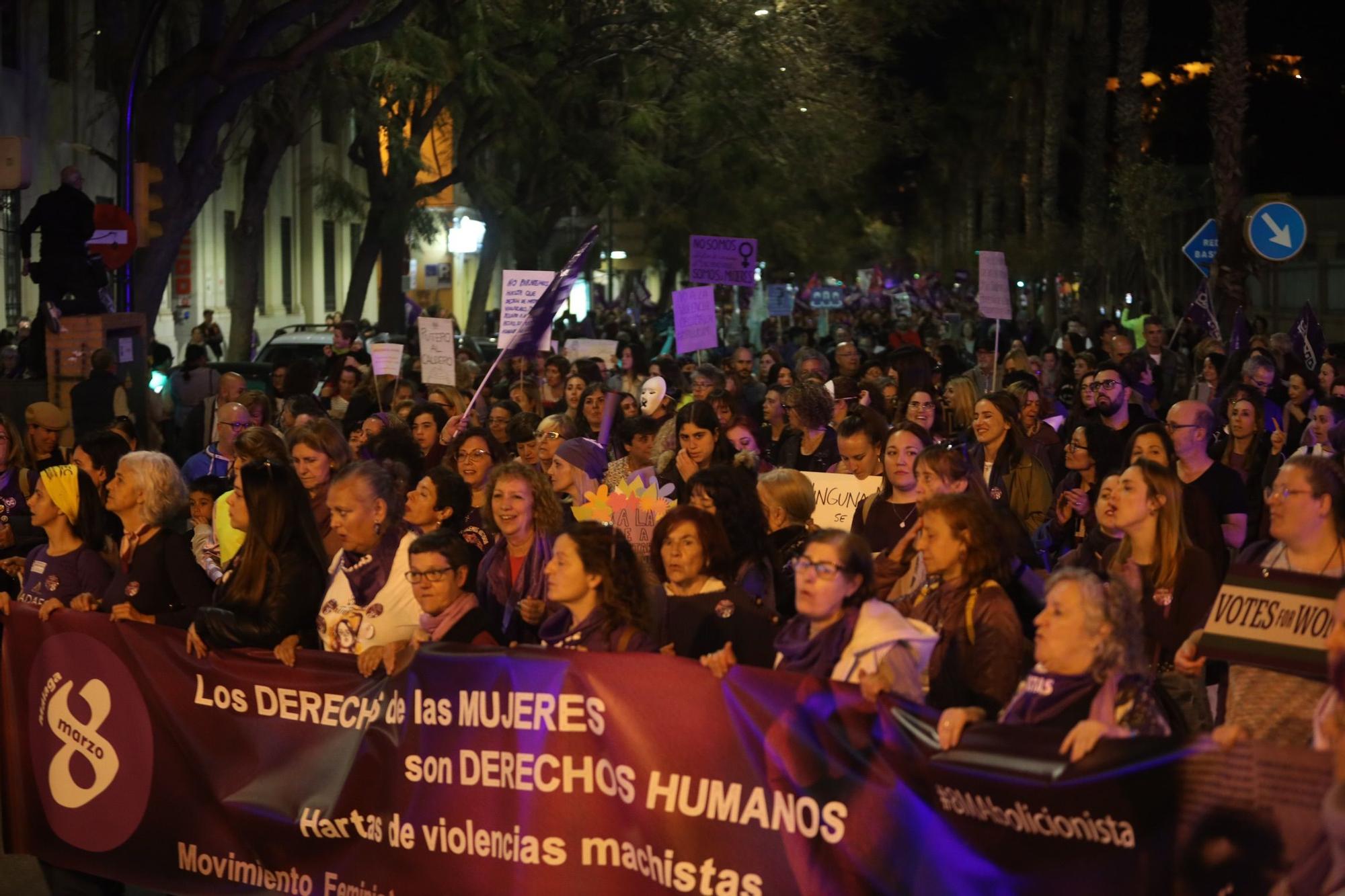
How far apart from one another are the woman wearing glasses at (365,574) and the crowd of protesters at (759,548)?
0.01 m

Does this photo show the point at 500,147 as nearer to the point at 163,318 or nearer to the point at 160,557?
the point at 163,318

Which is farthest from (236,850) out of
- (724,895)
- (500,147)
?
(500,147)

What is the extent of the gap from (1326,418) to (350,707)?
23.2 feet

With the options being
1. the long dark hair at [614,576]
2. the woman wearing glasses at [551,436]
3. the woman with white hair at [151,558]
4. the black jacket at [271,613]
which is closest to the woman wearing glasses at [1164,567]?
the long dark hair at [614,576]

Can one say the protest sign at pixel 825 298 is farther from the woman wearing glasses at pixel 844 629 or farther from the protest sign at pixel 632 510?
the woman wearing glasses at pixel 844 629

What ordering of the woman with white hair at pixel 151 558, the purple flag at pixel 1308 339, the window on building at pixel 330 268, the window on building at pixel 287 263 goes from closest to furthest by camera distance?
the woman with white hair at pixel 151 558 → the purple flag at pixel 1308 339 → the window on building at pixel 287 263 → the window on building at pixel 330 268

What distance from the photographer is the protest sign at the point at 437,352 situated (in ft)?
49.6

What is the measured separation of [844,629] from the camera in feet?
18.1

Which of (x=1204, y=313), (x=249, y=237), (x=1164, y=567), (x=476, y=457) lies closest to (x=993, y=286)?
(x=1204, y=313)

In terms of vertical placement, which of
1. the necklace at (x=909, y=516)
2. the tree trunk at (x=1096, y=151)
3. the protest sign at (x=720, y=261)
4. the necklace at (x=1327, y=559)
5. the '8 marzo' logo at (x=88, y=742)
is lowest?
the '8 marzo' logo at (x=88, y=742)

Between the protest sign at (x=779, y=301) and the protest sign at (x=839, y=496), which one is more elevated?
the protest sign at (x=779, y=301)

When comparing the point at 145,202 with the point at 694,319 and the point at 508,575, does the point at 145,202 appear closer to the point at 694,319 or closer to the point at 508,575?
the point at 694,319

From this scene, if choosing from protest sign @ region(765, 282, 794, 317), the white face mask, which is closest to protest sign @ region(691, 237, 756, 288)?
the white face mask

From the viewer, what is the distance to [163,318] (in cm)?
3462
